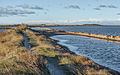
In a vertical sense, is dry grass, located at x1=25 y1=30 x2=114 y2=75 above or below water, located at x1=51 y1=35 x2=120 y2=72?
above

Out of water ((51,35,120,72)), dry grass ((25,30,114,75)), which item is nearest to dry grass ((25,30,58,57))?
dry grass ((25,30,114,75))

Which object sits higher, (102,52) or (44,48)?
(44,48)

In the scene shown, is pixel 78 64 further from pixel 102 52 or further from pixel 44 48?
pixel 102 52

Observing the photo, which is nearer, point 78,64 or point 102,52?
point 78,64

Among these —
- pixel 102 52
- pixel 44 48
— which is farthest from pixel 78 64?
pixel 102 52

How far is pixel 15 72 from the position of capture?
7.44m

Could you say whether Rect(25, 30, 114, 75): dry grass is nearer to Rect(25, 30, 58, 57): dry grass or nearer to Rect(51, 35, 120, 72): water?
Rect(25, 30, 58, 57): dry grass

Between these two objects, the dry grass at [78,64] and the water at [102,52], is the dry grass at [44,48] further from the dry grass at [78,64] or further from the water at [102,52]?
the water at [102,52]

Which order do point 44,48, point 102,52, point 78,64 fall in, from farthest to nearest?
point 102,52
point 44,48
point 78,64

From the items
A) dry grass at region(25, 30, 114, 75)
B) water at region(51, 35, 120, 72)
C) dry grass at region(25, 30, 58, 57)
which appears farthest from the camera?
water at region(51, 35, 120, 72)

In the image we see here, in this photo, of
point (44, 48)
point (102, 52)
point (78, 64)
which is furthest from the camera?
point (102, 52)

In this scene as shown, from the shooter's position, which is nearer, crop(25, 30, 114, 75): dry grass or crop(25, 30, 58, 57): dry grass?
crop(25, 30, 114, 75): dry grass

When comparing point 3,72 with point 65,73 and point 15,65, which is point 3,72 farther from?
point 65,73

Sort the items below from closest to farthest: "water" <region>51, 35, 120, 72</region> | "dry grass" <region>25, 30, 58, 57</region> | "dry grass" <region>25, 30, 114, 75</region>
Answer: "dry grass" <region>25, 30, 114, 75</region>, "dry grass" <region>25, 30, 58, 57</region>, "water" <region>51, 35, 120, 72</region>
